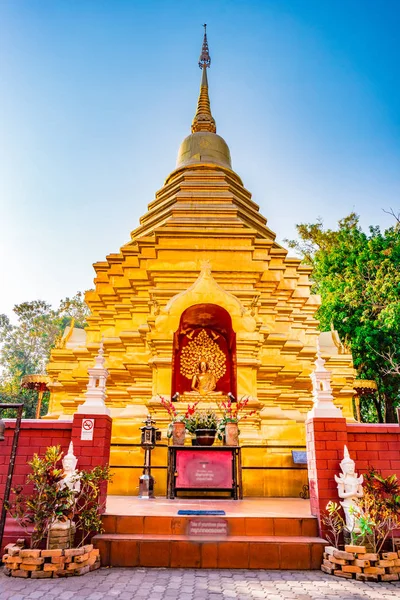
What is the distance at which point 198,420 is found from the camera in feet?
28.6

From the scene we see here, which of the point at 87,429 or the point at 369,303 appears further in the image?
the point at 369,303

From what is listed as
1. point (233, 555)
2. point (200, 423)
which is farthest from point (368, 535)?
point (200, 423)

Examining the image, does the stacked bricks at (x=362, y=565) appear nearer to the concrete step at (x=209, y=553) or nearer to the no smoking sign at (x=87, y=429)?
the concrete step at (x=209, y=553)

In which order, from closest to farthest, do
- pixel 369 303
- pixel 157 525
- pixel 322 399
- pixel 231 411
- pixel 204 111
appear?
pixel 157 525, pixel 322 399, pixel 231 411, pixel 369 303, pixel 204 111

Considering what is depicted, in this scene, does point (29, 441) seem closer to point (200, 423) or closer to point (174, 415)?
point (200, 423)

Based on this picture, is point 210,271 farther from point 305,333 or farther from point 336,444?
point 336,444

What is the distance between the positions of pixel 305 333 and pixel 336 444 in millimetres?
7712

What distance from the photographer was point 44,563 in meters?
5.07

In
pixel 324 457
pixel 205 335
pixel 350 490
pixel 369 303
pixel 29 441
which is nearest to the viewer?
pixel 350 490

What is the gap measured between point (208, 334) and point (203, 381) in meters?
1.43

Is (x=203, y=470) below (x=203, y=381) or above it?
below

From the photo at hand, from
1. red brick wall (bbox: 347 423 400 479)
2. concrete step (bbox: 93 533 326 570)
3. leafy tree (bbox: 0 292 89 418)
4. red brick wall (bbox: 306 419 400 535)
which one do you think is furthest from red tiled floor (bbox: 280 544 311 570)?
leafy tree (bbox: 0 292 89 418)

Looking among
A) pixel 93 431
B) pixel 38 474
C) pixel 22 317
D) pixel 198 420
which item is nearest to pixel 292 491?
pixel 198 420

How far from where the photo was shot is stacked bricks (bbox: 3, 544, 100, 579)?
5004 mm
